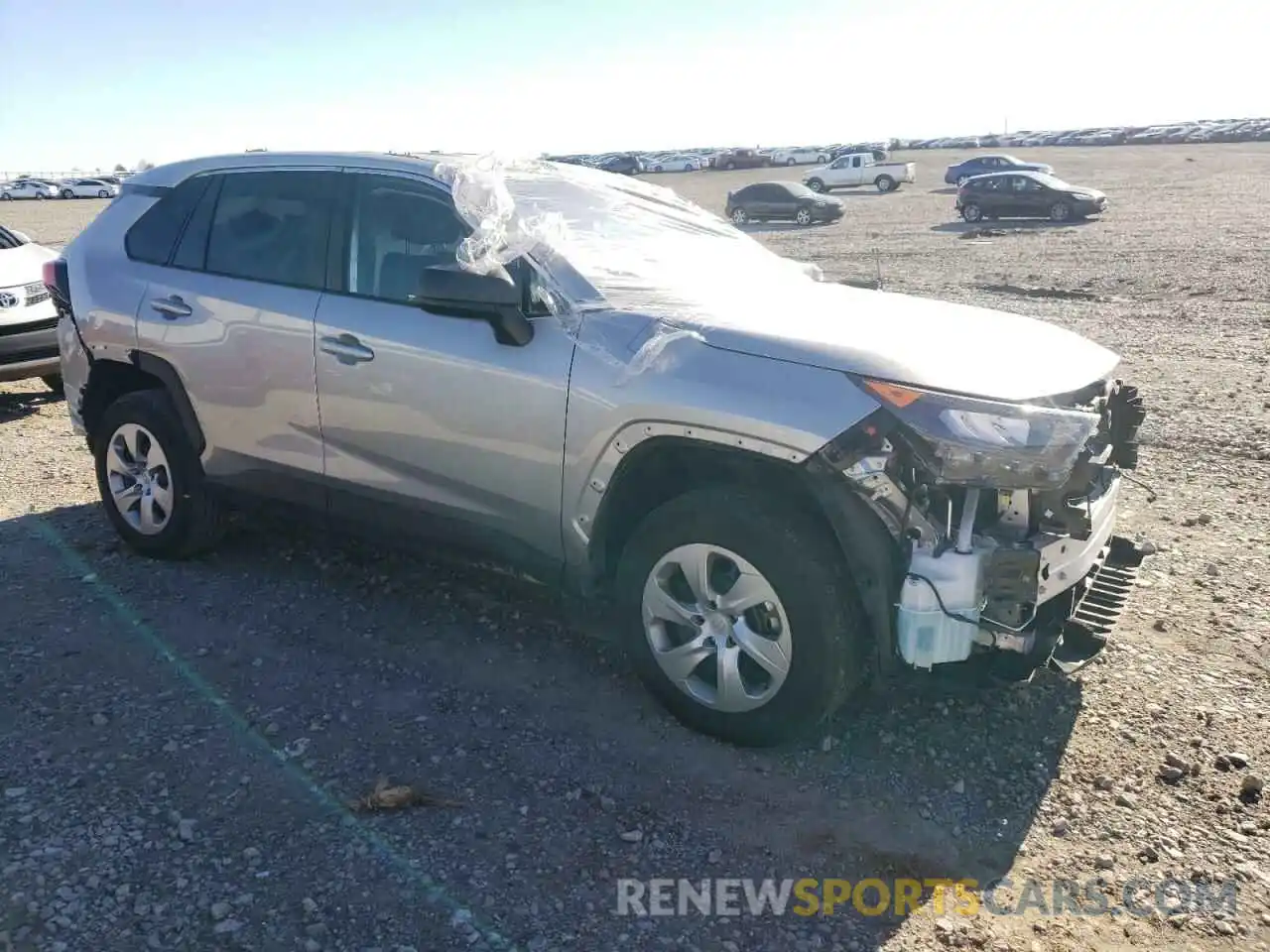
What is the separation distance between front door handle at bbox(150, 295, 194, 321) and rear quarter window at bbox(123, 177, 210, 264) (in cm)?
22

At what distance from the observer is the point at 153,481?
5.20m

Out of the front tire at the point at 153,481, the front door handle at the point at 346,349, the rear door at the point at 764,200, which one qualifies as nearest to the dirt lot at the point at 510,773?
the front tire at the point at 153,481

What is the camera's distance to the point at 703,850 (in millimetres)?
3123

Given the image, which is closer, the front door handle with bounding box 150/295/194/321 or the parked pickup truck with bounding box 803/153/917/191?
the front door handle with bounding box 150/295/194/321

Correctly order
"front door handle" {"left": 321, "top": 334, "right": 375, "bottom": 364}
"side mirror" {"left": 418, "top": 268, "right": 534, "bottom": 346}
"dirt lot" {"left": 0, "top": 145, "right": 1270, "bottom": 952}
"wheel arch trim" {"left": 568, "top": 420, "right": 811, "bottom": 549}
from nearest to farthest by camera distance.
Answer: "dirt lot" {"left": 0, "top": 145, "right": 1270, "bottom": 952}
"wheel arch trim" {"left": 568, "top": 420, "right": 811, "bottom": 549}
"side mirror" {"left": 418, "top": 268, "right": 534, "bottom": 346}
"front door handle" {"left": 321, "top": 334, "right": 375, "bottom": 364}

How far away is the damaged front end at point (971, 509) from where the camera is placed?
10.1 feet

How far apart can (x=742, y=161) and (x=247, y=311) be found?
67.2m

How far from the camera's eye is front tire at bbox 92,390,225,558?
5.06 meters

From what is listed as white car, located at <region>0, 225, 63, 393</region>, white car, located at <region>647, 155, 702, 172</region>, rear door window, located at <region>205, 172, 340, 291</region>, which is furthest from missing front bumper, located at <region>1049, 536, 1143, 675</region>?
white car, located at <region>647, 155, 702, 172</region>

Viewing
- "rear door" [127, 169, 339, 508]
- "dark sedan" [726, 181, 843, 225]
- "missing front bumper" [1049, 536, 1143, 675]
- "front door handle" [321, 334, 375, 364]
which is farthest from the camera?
"dark sedan" [726, 181, 843, 225]

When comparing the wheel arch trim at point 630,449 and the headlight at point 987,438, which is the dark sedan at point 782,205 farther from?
the headlight at point 987,438

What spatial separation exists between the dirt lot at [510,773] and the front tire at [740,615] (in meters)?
0.20

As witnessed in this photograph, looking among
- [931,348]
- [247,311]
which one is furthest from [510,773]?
[247,311]

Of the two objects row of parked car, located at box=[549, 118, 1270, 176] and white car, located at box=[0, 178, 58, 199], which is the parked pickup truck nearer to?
row of parked car, located at box=[549, 118, 1270, 176]
